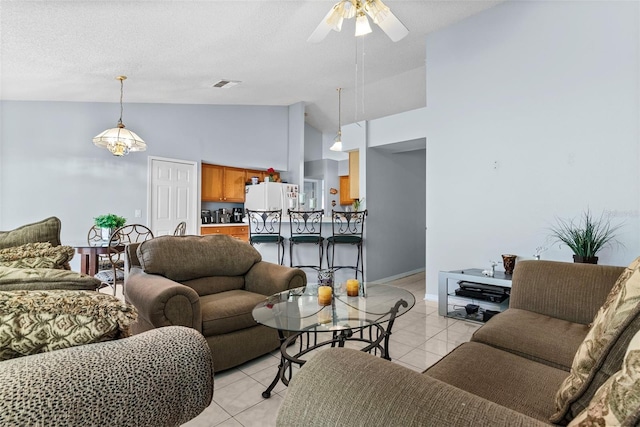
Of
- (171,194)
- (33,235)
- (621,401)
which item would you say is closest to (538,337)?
(621,401)

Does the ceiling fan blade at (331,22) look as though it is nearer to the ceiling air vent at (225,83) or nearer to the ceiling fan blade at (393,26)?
the ceiling fan blade at (393,26)

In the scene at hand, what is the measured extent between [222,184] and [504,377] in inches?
239

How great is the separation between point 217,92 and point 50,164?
2641 mm

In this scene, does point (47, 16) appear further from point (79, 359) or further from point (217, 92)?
point (79, 359)

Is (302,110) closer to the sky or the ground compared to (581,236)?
closer to the sky

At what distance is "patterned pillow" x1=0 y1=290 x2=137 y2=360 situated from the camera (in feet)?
2.50

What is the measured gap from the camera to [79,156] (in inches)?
195

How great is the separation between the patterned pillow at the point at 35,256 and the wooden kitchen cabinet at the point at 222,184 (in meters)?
4.83

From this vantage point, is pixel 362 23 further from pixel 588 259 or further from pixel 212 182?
pixel 212 182

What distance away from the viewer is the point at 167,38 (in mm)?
3520

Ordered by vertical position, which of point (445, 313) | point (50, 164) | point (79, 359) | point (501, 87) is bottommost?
Answer: point (445, 313)

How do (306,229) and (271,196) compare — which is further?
(271,196)

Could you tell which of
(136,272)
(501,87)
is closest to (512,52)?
(501,87)

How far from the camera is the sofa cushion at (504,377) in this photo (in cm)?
107
